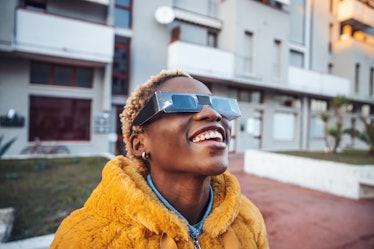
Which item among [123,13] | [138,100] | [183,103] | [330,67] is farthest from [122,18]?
[330,67]

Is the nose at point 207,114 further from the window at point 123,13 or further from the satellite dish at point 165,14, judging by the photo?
the window at point 123,13

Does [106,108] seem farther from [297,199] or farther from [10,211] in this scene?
[297,199]

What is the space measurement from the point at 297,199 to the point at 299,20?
48.6 ft

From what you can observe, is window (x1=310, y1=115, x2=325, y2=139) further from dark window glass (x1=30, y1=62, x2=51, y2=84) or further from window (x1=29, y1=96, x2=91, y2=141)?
dark window glass (x1=30, y1=62, x2=51, y2=84)

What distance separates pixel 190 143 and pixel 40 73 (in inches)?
413

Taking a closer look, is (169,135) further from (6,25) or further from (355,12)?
(355,12)

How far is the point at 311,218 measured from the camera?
→ 14.8ft

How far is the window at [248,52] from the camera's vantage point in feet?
44.2

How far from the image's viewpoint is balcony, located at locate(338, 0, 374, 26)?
57.9 ft

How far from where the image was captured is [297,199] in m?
5.70

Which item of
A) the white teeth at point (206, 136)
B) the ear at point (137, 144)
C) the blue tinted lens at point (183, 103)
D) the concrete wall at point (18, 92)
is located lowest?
the ear at point (137, 144)

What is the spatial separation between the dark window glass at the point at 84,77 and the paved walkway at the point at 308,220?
8018mm

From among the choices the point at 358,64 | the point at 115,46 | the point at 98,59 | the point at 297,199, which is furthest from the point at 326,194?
the point at 358,64

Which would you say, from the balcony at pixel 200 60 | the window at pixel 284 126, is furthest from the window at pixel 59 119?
the window at pixel 284 126
